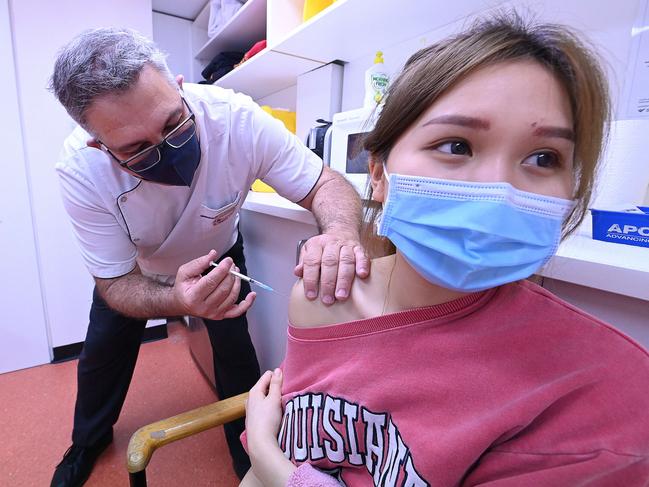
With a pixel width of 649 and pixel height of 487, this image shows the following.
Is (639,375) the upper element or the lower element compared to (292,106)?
lower

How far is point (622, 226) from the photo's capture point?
67 cm

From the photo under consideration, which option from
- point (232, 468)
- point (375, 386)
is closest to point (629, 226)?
point (375, 386)

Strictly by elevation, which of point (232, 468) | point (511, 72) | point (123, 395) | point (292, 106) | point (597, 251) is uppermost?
point (292, 106)

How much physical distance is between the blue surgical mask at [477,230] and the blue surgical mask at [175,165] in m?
0.68

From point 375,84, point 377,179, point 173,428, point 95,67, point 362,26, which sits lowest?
point 173,428

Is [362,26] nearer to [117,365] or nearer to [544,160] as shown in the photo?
[544,160]

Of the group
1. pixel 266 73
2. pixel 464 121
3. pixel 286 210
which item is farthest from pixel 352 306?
pixel 266 73

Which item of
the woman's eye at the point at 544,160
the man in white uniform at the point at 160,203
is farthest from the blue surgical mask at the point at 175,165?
the woman's eye at the point at 544,160

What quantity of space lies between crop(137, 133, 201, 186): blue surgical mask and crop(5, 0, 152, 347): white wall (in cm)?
147

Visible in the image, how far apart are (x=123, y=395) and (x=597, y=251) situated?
172 cm

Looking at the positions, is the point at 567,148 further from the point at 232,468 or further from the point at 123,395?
the point at 123,395

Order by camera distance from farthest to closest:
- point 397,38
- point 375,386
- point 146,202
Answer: point 397,38 → point 146,202 → point 375,386

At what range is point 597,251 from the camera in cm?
60

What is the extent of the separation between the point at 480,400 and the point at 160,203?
3.43ft
